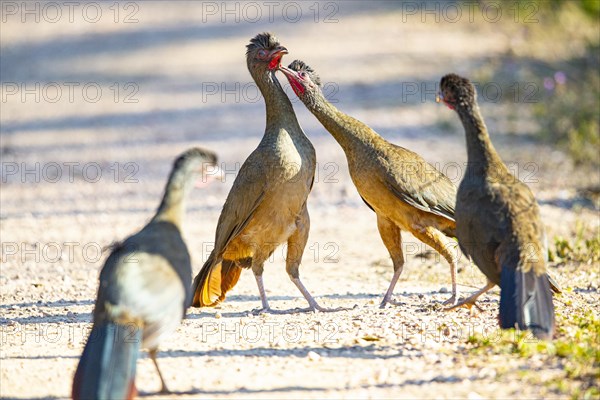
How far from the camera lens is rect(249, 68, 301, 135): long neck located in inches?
284

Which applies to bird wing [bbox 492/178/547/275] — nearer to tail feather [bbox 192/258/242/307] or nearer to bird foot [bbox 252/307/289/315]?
bird foot [bbox 252/307/289/315]

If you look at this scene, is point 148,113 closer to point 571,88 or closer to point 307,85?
point 571,88

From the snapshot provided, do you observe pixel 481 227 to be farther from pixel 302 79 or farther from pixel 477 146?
pixel 302 79

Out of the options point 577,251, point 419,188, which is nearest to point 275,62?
point 419,188

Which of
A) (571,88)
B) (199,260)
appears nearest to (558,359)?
(199,260)

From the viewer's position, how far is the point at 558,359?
17.9ft

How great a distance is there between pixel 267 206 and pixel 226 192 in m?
4.80

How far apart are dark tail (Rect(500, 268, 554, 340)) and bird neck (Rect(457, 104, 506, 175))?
2.50ft

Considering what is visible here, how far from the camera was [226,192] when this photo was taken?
38.4 ft

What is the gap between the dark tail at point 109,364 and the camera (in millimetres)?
4734

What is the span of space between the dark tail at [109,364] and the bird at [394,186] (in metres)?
2.53

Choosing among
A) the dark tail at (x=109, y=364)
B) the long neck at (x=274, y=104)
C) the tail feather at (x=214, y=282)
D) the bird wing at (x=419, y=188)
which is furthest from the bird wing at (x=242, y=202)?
the dark tail at (x=109, y=364)

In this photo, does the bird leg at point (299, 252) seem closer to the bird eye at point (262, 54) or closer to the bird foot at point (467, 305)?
the bird foot at point (467, 305)

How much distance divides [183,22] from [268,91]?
16.3 meters
